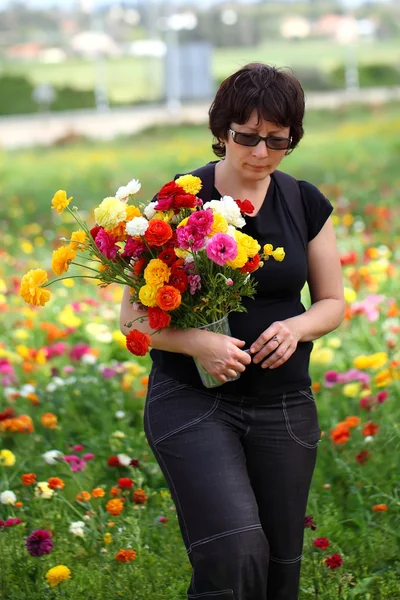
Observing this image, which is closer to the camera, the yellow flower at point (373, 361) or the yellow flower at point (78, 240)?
the yellow flower at point (78, 240)

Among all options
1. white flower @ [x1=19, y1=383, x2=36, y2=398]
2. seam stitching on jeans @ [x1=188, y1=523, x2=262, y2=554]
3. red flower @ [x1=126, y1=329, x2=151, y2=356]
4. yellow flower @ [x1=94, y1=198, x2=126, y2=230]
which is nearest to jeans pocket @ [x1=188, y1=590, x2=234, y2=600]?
seam stitching on jeans @ [x1=188, y1=523, x2=262, y2=554]

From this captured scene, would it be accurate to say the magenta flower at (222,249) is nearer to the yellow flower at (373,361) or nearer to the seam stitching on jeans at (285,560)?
the seam stitching on jeans at (285,560)

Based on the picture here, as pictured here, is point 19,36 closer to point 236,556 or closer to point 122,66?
point 122,66

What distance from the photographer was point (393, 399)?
4398mm

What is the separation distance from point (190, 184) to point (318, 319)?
19.1 inches

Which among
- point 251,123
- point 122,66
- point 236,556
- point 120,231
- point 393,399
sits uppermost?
point 251,123

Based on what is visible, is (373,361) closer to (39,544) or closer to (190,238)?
(39,544)

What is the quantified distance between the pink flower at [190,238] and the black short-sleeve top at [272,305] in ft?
0.90

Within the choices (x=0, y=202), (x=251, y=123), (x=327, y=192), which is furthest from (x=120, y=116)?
(x=251, y=123)

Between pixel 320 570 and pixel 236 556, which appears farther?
pixel 320 570

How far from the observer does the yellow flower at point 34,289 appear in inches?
101

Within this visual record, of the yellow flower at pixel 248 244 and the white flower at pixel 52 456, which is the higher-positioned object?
the yellow flower at pixel 248 244

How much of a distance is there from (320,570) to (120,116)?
2018 centimetres

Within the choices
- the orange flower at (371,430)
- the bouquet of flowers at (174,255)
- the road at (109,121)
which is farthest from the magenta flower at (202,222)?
the road at (109,121)
